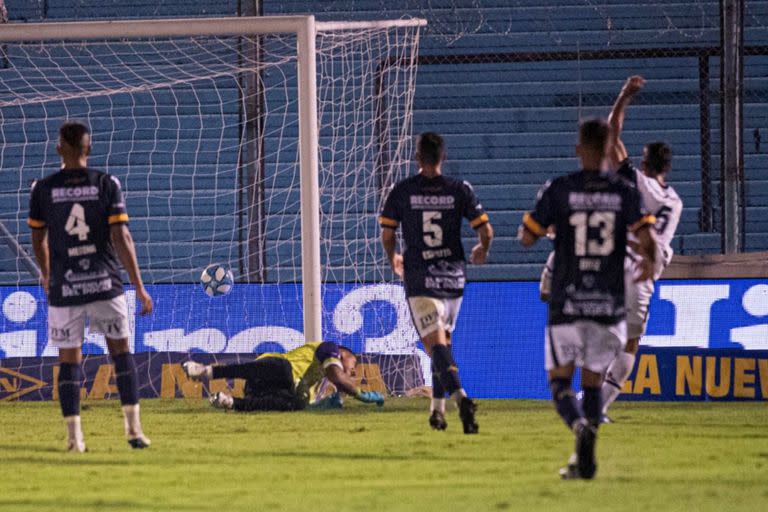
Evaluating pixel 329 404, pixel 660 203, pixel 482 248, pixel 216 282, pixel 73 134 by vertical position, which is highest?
pixel 73 134

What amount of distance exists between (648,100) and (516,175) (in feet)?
6.56

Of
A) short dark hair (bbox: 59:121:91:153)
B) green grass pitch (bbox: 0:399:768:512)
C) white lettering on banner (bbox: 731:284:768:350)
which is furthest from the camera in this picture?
white lettering on banner (bbox: 731:284:768:350)

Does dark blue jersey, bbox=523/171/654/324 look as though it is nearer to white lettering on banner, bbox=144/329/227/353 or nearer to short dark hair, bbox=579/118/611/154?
short dark hair, bbox=579/118/611/154

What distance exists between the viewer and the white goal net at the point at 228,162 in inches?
588

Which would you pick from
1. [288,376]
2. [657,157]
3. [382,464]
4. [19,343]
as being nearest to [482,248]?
Result: [657,157]

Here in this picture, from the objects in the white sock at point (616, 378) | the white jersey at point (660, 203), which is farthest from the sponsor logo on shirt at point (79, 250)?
the white jersey at point (660, 203)

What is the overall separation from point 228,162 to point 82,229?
33.3 feet

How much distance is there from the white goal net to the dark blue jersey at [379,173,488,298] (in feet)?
12.5

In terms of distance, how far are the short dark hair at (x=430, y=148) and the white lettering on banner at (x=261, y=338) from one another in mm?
5103

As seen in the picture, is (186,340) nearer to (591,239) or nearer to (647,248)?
(647,248)

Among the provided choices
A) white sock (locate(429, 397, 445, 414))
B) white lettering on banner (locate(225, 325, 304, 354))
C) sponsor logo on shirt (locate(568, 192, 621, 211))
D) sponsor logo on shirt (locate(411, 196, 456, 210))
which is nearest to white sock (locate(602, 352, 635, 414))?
white sock (locate(429, 397, 445, 414))

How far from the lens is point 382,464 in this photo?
26.0 feet

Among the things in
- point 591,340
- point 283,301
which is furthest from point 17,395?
point 591,340

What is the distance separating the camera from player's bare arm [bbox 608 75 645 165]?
9406 millimetres
